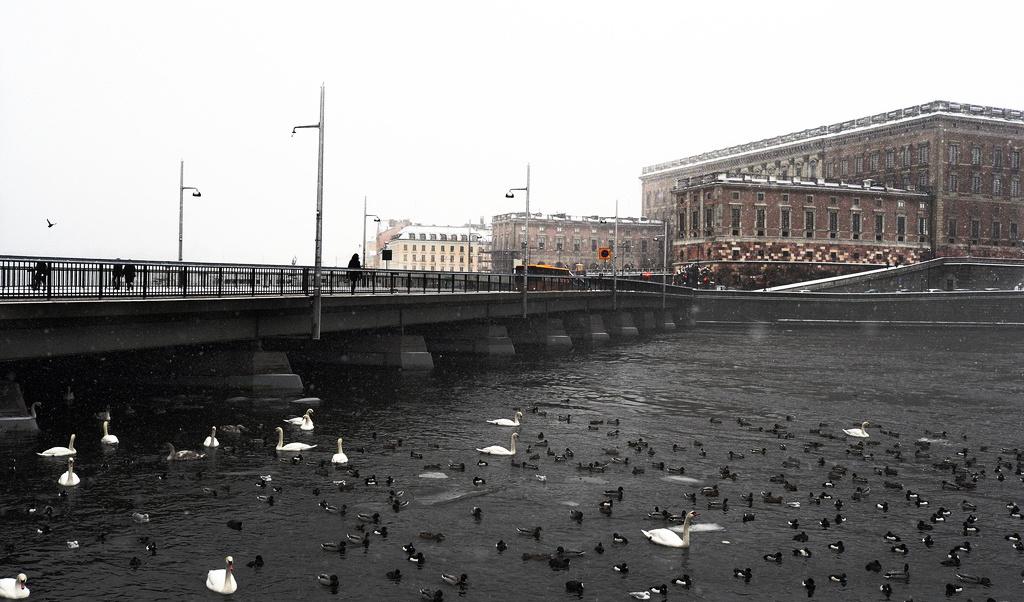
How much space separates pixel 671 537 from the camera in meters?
18.7

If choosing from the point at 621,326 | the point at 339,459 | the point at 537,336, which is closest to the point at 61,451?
the point at 339,459

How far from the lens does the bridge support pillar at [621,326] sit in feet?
288

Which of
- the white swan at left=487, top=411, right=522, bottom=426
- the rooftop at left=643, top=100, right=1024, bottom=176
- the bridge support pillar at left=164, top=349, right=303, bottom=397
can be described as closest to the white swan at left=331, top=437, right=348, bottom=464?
the white swan at left=487, top=411, right=522, bottom=426

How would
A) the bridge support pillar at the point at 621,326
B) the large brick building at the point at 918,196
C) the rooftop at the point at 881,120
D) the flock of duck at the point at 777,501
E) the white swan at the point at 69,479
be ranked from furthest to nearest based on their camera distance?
the rooftop at the point at 881,120
the large brick building at the point at 918,196
the bridge support pillar at the point at 621,326
the white swan at the point at 69,479
the flock of duck at the point at 777,501

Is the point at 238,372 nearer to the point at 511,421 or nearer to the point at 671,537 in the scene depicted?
the point at 511,421

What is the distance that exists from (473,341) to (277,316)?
25741 mm

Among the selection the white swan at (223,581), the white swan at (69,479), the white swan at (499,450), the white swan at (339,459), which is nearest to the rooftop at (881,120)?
the white swan at (499,450)

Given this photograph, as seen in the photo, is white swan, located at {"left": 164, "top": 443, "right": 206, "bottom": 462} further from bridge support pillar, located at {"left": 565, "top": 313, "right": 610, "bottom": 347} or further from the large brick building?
the large brick building

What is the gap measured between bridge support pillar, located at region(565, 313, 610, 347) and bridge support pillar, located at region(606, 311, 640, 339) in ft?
11.9

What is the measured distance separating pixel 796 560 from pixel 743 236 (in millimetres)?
118800

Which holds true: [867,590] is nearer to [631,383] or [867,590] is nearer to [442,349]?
[631,383]

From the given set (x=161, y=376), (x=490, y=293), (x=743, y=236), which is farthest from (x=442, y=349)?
(x=743, y=236)

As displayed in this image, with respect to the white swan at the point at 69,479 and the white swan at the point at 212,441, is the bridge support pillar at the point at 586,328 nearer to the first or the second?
the white swan at the point at 212,441

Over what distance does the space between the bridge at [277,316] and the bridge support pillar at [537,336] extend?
0.09 m
